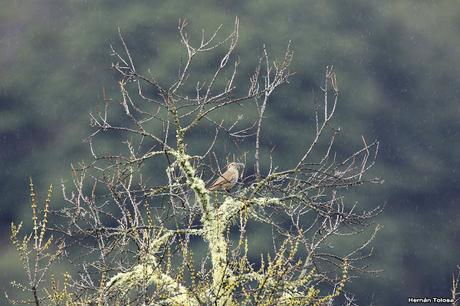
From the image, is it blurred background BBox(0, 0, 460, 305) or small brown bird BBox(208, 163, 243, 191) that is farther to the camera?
blurred background BBox(0, 0, 460, 305)

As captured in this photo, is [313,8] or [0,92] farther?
[313,8]

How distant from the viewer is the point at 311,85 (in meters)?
46.2

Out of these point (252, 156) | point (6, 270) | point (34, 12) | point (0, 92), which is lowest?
point (6, 270)

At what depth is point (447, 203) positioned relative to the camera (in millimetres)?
44875

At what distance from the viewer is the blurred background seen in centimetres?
4144

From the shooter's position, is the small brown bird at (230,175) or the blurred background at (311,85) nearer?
the small brown bird at (230,175)

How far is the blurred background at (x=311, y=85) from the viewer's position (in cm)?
4144

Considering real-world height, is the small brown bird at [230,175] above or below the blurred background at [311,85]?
below

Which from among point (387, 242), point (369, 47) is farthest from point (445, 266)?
point (369, 47)

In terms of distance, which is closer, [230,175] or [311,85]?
[230,175]

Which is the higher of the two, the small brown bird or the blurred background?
the blurred background

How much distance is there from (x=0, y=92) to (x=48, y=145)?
14.8ft

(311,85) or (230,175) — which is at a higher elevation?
(311,85)

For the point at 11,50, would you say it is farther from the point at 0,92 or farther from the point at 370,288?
the point at 370,288
